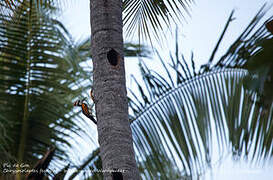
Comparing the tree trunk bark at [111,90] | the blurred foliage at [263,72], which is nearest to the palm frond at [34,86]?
the tree trunk bark at [111,90]

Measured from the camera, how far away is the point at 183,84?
496cm

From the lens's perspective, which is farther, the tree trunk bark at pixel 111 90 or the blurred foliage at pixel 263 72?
the tree trunk bark at pixel 111 90

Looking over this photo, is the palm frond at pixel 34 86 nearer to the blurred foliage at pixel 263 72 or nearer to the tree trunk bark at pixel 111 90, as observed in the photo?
the tree trunk bark at pixel 111 90

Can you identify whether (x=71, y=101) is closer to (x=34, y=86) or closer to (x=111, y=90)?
(x=34, y=86)

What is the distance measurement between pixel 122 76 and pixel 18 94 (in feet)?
10.2

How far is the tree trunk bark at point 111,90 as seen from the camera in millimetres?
2178

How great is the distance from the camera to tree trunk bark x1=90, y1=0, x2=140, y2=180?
85.7 inches

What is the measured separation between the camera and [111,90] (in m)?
2.39

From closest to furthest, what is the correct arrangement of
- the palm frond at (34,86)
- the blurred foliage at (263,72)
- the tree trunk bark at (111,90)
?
the blurred foliage at (263,72) → the tree trunk bark at (111,90) → the palm frond at (34,86)

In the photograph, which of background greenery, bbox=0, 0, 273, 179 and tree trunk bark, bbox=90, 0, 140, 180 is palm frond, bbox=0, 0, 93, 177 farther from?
tree trunk bark, bbox=90, 0, 140, 180

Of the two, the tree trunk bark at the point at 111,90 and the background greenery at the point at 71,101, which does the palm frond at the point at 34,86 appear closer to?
the background greenery at the point at 71,101

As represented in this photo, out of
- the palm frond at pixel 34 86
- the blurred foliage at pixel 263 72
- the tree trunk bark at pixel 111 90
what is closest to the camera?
the blurred foliage at pixel 263 72

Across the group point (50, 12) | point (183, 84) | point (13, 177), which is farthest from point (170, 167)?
point (50, 12)

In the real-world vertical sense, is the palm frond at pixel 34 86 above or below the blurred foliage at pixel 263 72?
above
